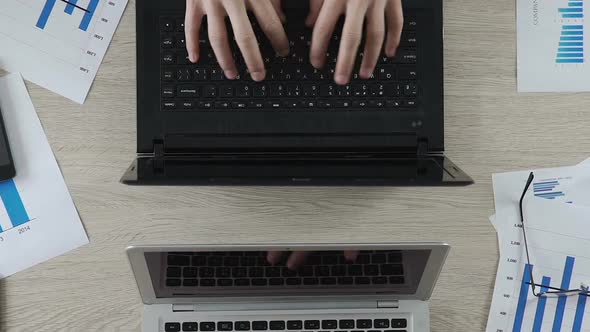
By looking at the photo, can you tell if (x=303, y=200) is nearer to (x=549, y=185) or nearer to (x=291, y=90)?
(x=291, y=90)

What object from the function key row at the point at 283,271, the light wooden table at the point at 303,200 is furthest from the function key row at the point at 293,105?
the function key row at the point at 283,271

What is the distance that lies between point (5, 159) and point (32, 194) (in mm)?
58

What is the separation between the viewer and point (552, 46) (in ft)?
2.97

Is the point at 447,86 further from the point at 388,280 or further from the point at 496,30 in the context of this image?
the point at 388,280

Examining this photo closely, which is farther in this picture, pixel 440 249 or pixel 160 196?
pixel 160 196

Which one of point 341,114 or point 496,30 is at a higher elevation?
point 496,30

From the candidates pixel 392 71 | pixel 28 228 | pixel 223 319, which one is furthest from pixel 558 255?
pixel 28 228

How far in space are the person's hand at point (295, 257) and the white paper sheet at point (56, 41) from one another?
1.16ft

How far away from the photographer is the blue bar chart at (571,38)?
2.97 feet

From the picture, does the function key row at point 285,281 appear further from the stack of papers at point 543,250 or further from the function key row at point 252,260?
the stack of papers at point 543,250

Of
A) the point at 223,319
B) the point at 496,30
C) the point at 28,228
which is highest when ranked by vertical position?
the point at 496,30

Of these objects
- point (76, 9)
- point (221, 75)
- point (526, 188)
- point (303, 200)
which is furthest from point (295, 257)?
point (76, 9)

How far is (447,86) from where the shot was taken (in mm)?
906

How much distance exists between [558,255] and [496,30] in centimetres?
32
